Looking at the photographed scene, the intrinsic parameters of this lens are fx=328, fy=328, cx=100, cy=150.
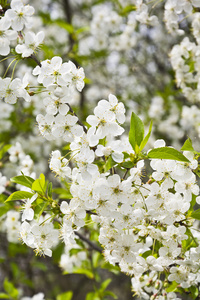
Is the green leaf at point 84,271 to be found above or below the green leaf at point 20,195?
below

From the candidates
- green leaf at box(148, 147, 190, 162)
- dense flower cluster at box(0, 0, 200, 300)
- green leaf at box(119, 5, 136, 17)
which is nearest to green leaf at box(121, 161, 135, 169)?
dense flower cluster at box(0, 0, 200, 300)

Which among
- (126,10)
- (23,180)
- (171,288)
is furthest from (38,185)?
(126,10)

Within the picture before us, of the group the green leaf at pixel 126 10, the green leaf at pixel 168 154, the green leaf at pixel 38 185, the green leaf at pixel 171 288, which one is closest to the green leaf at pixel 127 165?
the green leaf at pixel 168 154

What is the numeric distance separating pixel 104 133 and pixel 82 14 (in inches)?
222

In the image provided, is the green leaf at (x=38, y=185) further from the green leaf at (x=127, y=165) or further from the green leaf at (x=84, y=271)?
the green leaf at (x=84, y=271)

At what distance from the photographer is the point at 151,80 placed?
6137mm

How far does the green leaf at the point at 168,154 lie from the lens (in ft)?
4.86

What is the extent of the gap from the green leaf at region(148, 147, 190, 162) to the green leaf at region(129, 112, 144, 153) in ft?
0.38

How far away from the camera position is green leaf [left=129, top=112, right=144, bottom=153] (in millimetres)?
1601

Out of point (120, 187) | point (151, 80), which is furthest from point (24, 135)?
point (120, 187)

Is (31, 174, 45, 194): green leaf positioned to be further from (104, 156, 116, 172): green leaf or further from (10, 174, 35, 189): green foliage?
(104, 156, 116, 172): green leaf

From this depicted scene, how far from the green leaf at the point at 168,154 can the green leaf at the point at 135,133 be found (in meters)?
0.12

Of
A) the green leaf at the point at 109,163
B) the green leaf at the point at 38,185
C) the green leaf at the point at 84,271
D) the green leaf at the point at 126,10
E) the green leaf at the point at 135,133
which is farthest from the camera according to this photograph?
the green leaf at the point at 126,10

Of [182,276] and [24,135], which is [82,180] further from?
[24,135]
